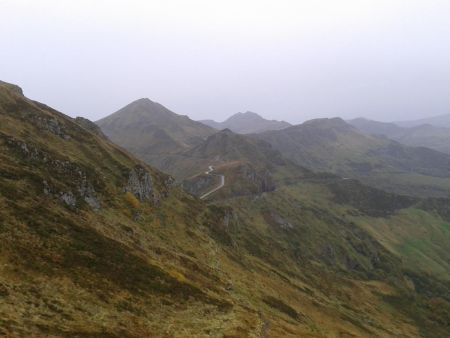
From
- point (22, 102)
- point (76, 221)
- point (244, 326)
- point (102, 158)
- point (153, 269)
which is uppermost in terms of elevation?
point (22, 102)

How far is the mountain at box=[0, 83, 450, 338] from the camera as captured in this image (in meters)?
42.0

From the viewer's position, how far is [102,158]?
103 m

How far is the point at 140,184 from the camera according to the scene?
10175 centimetres

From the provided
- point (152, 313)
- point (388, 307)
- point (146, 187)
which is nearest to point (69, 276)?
point (152, 313)

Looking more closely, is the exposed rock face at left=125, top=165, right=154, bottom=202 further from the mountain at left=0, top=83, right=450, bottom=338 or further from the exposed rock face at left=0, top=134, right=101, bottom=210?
the exposed rock face at left=0, top=134, right=101, bottom=210

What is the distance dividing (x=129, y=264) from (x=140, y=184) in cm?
4654

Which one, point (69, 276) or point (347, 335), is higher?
point (69, 276)

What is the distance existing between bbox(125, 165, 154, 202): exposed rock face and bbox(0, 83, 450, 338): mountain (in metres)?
0.36

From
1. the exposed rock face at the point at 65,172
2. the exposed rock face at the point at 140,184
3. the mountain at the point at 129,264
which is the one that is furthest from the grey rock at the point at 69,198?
the exposed rock face at the point at 140,184

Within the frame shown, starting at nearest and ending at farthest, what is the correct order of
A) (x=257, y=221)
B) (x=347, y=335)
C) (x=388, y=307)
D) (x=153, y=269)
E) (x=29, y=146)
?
(x=153, y=269), (x=29, y=146), (x=347, y=335), (x=388, y=307), (x=257, y=221)

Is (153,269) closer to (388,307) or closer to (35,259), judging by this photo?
(35,259)

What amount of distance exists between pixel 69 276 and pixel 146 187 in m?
59.3

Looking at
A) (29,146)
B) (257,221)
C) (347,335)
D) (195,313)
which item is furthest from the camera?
(257,221)

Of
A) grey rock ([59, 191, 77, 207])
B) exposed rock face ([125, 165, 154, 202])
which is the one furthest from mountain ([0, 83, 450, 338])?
exposed rock face ([125, 165, 154, 202])
